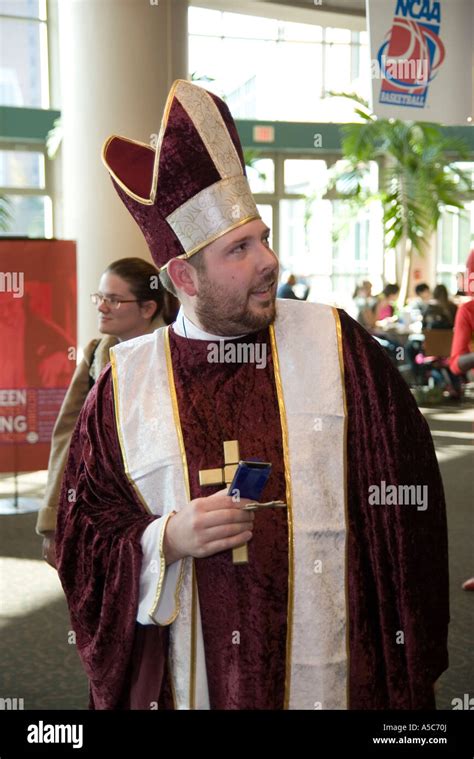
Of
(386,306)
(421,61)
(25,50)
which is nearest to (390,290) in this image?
(386,306)

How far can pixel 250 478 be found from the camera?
5.15 ft

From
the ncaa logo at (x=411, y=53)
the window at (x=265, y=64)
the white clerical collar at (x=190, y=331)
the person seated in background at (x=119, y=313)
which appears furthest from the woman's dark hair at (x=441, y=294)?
the white clerical collar at (x=190, y=331)

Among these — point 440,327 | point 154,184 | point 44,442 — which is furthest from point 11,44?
point 154,184

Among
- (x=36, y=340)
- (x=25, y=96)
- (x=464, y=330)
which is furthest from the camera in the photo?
(x=25, y=96)

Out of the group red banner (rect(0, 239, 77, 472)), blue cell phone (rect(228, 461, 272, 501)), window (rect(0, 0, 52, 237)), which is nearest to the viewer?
blue cell phone (rect(228, 461, 272, 501))

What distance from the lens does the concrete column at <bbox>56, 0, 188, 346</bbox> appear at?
6621 mm

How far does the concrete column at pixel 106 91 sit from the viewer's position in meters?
6.62

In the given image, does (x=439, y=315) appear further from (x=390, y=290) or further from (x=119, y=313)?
(x=119, y=313)

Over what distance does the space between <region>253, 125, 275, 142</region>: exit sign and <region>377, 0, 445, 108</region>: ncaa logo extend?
10.1 m

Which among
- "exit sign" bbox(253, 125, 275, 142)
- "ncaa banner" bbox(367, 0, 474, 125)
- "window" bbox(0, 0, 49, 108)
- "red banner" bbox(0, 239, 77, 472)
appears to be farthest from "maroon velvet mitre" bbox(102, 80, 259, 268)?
"exit sign" bbox(253, 125, 275, 142)

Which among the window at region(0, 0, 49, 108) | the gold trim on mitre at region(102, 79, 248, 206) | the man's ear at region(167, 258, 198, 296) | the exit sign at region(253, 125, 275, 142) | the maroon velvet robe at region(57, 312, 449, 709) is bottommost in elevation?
the maroon velvet robe at region(57, 312, 449, 709)

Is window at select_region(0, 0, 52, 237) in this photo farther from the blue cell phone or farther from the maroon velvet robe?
the blue cell phone

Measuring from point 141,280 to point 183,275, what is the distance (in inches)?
66.4

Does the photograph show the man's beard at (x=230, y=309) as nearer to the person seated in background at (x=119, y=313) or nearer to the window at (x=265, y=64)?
the person seated in background at (x=119, y=313)
